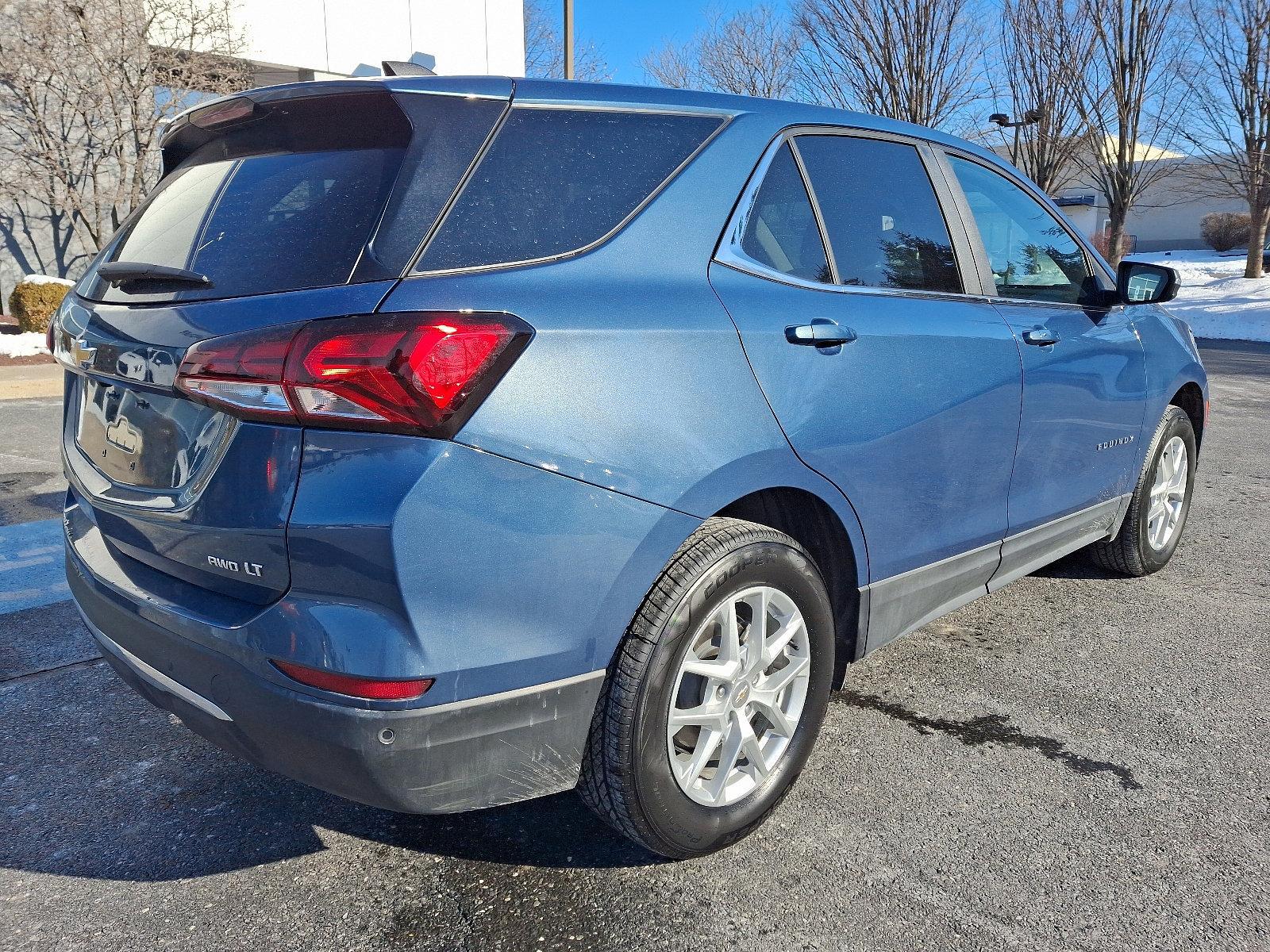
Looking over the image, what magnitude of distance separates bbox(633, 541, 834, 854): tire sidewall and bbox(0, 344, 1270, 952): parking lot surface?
11 cm

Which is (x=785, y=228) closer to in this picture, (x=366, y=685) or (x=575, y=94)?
(x=575, y=94)

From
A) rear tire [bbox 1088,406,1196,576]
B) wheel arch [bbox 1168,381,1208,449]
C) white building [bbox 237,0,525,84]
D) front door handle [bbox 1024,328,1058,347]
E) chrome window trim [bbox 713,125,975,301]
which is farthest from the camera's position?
white building [bbox 237,0,525,84]

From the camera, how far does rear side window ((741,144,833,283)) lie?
2486 millimetres

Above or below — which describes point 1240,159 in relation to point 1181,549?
above

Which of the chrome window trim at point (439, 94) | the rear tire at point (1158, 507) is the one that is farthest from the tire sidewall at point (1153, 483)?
the chrome window trim at point (439, 94)

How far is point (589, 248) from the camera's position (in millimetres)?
A: 2131

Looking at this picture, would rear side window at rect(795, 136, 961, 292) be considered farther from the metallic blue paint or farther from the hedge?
the hedge

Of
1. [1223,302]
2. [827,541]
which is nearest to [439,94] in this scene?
[827,541]

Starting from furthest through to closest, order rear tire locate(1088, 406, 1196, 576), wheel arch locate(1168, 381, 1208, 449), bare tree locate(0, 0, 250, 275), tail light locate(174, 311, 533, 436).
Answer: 1. bare tree locate(0, 0, 250, 275)
2. wheel arch locate(1168, 381, 1208, 449)
3. rear tire locate(1088, 406, 1196, 576)
4. tail light locate(174, 311, 533, 436)

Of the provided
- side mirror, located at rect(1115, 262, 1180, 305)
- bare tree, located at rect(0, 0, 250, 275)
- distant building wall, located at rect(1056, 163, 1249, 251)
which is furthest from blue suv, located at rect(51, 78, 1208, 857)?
distant building wall, located at rect(1056, 163, 1249, 251)

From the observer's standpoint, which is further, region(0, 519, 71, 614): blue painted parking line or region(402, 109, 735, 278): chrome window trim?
region(0, 519, 71, 614): blue painted parking line

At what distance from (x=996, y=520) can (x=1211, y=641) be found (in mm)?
1240

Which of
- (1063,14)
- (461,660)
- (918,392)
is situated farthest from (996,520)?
(1063,14)

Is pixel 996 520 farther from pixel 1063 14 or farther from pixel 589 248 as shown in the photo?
pixel 1063 14
